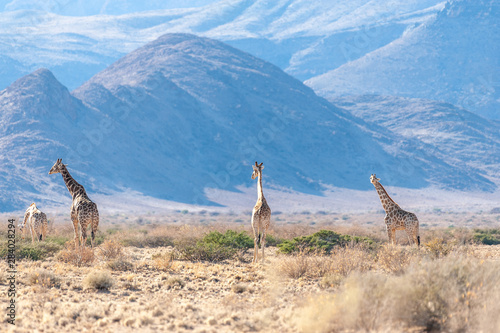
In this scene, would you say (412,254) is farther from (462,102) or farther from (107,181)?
(462,102)

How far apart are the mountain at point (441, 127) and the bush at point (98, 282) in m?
105

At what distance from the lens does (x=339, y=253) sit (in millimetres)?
13898

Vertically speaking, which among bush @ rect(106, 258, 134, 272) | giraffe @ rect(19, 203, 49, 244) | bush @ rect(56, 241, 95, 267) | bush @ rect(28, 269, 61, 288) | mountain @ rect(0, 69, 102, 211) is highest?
mountain @ rect(0, 69, 102, 211)

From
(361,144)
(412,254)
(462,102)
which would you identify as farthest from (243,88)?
(412,254)

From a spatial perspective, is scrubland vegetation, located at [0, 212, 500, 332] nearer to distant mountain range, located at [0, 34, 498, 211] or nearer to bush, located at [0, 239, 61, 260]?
bush, located at [0, 239, 61, 260]

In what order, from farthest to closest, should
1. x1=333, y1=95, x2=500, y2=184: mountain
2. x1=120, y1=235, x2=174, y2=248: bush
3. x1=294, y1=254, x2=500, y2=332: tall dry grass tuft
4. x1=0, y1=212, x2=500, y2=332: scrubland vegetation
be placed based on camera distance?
1. x1=333, y1=95, x2=500, y2=184: mountain
2. x1=120, y1=235, x2=174, y2=248: bush
3. x1=0, y1=212, x2=500, y2=332: scrubland vegetation
4. x1=294, y1=254, x2=500, y2=332: tall dry grass tuft

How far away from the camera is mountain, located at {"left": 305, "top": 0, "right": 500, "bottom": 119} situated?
6693 inches

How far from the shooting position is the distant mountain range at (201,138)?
9044 cm

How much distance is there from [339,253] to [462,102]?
166 metres

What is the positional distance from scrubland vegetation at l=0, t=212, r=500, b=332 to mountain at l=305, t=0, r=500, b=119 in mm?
151825

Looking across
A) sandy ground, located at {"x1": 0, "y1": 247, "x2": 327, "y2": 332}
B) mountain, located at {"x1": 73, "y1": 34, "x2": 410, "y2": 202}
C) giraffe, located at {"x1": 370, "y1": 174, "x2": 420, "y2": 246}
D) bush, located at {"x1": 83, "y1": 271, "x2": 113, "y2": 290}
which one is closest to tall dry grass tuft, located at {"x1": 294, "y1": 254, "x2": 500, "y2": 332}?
sandy ground, located at {"x1": 0, "y1": 247, "x2": 327, "y2": 332}

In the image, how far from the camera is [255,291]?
12719 mm

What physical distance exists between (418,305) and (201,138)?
10200cm

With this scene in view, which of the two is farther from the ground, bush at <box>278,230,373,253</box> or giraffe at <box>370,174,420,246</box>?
giraffe at <box>370,174,420,246</box>
